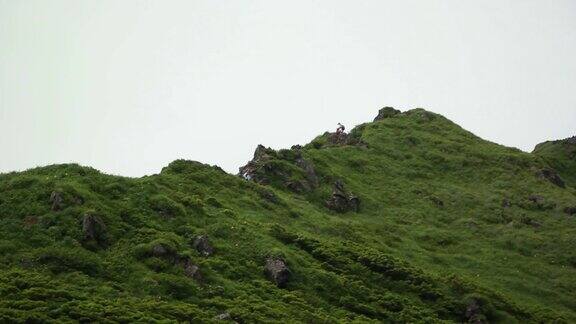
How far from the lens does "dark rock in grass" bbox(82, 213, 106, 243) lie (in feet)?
153

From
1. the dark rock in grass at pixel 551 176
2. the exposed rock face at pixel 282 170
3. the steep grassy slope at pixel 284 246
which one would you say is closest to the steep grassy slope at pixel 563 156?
the dark rock in grass at pixel 551 176

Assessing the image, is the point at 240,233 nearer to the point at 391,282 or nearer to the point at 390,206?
the point at 391,282

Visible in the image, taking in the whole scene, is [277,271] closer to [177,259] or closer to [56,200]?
[177,259]

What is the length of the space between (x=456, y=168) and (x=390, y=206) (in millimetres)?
20973

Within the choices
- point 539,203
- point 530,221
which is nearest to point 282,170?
point 530,221

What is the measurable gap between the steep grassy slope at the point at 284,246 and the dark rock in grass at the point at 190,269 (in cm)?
16

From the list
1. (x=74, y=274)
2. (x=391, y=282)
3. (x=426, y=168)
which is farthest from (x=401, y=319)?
(x=426, y=168)

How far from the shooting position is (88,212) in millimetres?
48062

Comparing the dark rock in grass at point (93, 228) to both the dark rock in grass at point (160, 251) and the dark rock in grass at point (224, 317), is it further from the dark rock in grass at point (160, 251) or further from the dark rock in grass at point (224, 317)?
the dark rock in grass at point (224, 317)

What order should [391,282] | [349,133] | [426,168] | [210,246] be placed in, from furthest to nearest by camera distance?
[349,133]
[426,168]
[391,282]
[210,246]

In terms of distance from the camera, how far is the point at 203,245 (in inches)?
2014

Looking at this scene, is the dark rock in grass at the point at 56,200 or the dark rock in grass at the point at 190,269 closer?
the dark rock in grass at the point at 190,269

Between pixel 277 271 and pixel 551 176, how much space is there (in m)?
63.3

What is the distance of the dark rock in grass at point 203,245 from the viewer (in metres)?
50.7
